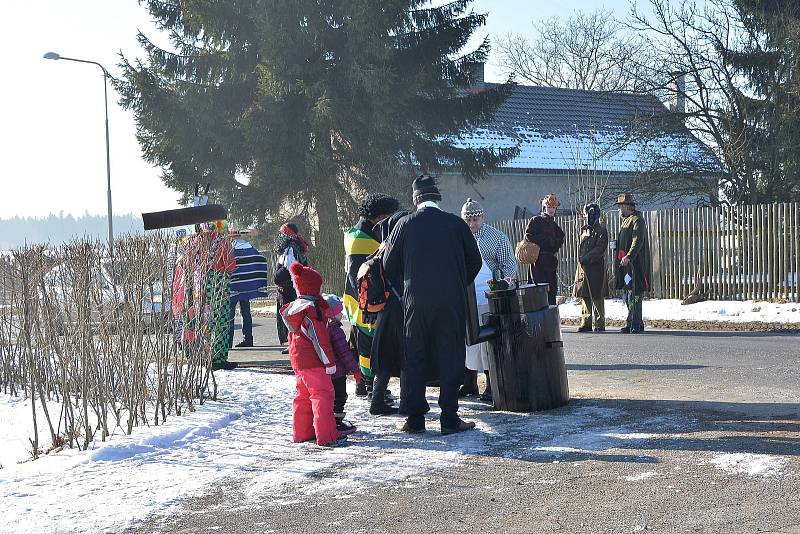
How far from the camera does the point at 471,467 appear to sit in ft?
22.8

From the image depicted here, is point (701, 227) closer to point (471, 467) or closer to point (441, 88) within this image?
point (441, 88)

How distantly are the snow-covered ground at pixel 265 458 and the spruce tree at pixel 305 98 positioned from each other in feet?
66.8

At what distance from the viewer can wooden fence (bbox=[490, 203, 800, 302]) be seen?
2114 centimetres

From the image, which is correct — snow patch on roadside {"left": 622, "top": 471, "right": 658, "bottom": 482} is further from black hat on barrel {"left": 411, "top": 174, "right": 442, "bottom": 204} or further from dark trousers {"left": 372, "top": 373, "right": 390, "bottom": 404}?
dark trousers {"left": 372, "top": 373, "right": 390, "bottom": 404}

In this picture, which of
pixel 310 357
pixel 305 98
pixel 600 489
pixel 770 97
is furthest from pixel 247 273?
pixel 770 97

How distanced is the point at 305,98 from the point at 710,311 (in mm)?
13866

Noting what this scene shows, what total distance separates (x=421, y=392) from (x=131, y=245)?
2959 millimetres

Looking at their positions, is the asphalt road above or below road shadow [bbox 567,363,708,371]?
below

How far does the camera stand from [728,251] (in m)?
22.4

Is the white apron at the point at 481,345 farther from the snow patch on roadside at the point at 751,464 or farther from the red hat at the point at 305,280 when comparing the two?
the snow patch on roadside at the point at 751,464

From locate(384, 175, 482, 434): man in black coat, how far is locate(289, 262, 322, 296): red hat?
553mm

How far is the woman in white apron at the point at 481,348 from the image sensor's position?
941 centimetres

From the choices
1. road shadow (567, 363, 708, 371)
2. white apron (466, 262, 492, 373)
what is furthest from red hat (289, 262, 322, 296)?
road shadow (567, 363, 708, 371)

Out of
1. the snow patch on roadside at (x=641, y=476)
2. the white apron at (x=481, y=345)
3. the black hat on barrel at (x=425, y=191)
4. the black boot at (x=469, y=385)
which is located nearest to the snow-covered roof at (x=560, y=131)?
the black boot at (x=469, y=385)
